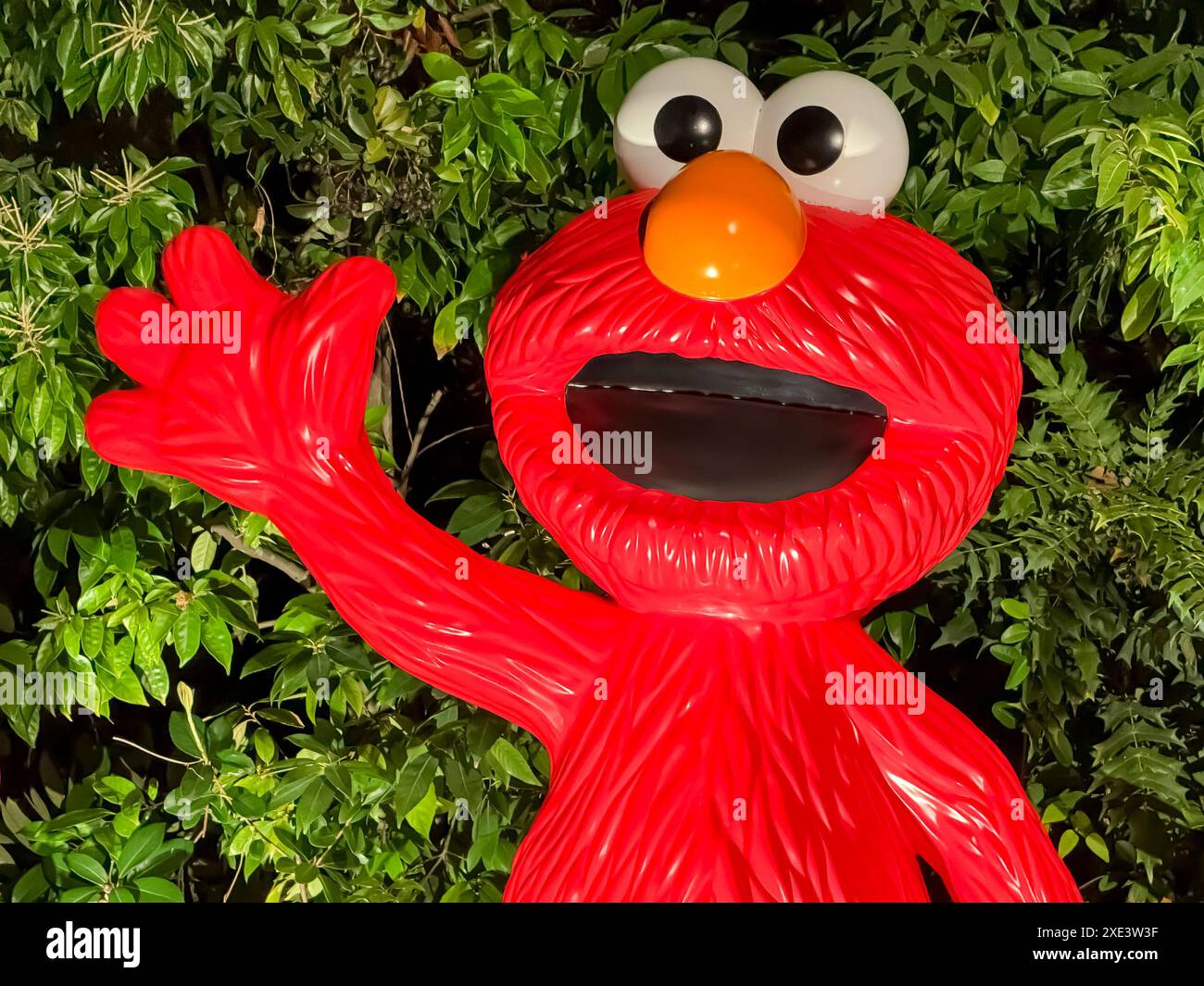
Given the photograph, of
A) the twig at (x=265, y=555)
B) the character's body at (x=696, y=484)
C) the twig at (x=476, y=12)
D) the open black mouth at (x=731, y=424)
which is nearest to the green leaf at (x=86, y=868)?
the twig at (x=265, y=555)

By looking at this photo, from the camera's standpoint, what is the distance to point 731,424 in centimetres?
96

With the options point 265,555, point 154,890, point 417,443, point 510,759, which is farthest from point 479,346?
point 154,890

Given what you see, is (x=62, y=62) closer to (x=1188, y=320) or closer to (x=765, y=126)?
(x=765, y=126)

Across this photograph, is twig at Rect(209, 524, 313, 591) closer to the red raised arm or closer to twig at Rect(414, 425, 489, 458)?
twig at Rect(414, 425, 489, 458)

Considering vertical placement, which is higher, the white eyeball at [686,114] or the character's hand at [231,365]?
the white eyeball at [686,114]

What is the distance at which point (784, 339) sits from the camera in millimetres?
928

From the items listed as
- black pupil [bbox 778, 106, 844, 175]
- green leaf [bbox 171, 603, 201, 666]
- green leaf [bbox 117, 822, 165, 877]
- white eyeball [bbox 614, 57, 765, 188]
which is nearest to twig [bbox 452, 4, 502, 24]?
white eyeball [bbox 614, 57, 765, 188]

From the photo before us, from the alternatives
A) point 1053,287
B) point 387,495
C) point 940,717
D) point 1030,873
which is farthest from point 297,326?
point 1053,287

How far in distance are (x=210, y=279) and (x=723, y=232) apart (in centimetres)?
44

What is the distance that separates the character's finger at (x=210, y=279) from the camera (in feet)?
3.35

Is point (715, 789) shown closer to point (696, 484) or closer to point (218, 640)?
point (696, 484)

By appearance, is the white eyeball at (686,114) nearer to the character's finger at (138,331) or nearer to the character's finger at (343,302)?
the character's finger at (343,302)

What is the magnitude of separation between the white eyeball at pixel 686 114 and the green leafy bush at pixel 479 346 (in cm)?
25

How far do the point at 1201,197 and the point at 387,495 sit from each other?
0.82 m
